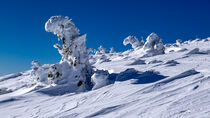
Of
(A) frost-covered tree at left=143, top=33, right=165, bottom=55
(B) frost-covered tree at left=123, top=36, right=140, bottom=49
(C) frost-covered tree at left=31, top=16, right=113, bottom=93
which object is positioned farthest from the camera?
(B) frost-covered tree at left=123, top=36, right=140, bottom=49

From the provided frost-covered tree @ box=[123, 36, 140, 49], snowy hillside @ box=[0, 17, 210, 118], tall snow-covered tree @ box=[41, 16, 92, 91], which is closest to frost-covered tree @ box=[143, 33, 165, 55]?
tall snow-covered tree @ box=[41, 16, 92, 91]

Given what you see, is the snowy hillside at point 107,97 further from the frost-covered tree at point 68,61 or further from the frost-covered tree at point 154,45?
the frost-covered tree at point 154,45

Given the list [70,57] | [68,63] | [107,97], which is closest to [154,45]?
[70,57]

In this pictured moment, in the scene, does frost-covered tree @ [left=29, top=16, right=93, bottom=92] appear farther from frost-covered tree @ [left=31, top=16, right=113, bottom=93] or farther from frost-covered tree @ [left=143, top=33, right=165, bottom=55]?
frost-covered tree @ [left=143, top=33, right=165, bottom=55]

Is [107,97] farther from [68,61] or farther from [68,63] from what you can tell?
[68,61]

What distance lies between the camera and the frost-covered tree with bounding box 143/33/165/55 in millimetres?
27094

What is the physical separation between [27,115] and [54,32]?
6782mm

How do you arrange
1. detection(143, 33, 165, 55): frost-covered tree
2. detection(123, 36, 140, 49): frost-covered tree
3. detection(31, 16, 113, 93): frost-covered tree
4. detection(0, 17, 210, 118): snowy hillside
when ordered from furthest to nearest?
1. detection(123, 36, 140, 49): frost-covered tree
2. detection(143, 33, 165, 55): frost-covered tree
3. detection(31, 16, 113, 93): frost-covered tree
4. detection(0, 17, 210, 118): snowy hillside

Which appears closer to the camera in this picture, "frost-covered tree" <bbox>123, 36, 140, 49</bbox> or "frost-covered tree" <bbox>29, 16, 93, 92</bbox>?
"frost-covered tree" <bbox>29, 16, 93, 92</bbox>

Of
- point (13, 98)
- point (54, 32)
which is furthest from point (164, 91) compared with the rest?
point (54, 32)

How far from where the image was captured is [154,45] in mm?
28531

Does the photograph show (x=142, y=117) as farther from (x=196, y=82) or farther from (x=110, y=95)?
(x=196, y=82)

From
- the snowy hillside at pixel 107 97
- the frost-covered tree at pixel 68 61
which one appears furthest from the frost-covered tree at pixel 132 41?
the snowy hillside at pixel 107 97

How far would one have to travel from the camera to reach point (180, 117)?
404 cm
